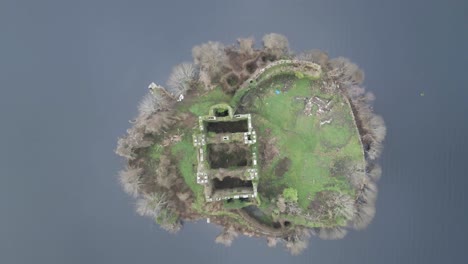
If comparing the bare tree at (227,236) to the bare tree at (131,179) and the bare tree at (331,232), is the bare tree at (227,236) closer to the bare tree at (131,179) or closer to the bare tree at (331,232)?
the bare tree at (331,232)

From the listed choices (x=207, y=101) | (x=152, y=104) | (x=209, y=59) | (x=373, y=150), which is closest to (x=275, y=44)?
(x=209, y=59)

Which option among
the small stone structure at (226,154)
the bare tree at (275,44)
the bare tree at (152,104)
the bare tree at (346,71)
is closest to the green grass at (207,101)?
the small stone structure at (226,154)

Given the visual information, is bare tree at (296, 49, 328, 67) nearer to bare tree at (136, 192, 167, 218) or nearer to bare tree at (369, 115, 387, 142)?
bare tree at (369, 115, 387, 142)

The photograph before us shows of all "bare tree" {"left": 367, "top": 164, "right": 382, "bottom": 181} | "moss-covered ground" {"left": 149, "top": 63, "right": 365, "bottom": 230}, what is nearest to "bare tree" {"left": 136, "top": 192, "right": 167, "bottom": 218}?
"moss-covered ground" {"left": 149, "top": 63, "right": 365, "bottom": 230}

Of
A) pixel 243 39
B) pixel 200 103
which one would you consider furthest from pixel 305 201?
pixel 243 39

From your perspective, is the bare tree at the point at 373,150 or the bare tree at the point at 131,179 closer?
the bare tree at the point at 131,179

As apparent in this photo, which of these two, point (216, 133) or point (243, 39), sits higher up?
point (243, 39)

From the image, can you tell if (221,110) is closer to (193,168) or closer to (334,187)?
(193,168)

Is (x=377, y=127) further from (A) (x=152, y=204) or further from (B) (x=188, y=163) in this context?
(A) (x=152, y=204)
